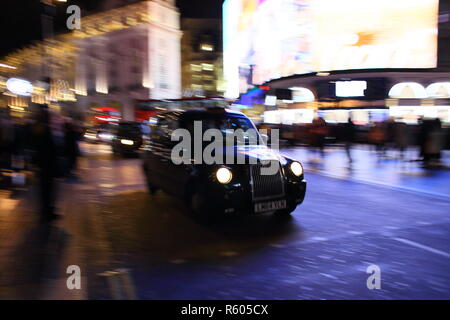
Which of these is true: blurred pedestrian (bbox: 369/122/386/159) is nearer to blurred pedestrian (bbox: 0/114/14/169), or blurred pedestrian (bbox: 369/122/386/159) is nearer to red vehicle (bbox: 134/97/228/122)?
red vehicle (bbox: 134/97/228/122)

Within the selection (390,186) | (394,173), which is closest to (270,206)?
(390,186)

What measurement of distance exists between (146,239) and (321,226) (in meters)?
2.71

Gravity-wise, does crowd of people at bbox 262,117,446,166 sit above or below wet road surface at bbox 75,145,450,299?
above

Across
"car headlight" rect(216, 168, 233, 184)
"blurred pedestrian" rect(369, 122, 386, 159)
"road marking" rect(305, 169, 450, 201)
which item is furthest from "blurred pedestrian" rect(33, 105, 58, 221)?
"blurred pedestrian" rect(369, 122, 386, 159)

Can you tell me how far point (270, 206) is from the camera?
19.4 feet

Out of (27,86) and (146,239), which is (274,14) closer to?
(27,86)

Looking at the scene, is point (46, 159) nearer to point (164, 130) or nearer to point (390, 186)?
point (164, 130)

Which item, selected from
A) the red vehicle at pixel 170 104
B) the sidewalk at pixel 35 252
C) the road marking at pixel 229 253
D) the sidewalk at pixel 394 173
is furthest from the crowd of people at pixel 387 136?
the sidewalk at pixel 35 252

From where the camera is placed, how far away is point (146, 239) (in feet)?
17.8

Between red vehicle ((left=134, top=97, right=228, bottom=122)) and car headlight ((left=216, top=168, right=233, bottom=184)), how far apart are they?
58.0 ft

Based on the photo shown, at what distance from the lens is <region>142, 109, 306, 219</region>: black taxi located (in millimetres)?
5695

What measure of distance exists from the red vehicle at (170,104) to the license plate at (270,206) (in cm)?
1745
